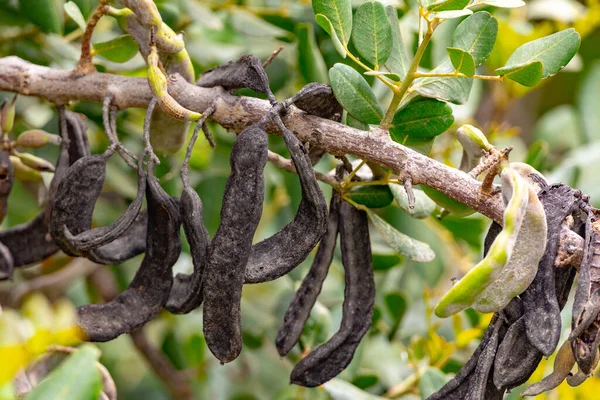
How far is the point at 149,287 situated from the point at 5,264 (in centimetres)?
23

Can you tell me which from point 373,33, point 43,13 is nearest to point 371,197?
point 373,33

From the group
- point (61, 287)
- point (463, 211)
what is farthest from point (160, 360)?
point (463, 211)

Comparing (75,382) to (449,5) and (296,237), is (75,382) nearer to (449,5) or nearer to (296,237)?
(296,237)

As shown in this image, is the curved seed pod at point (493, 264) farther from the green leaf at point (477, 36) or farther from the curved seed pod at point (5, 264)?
the curved seed pod at point (5, 264)

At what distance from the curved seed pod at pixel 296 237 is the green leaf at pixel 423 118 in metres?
0.14

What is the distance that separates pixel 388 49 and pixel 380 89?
414 millimetres

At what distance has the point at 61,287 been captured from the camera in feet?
4.96

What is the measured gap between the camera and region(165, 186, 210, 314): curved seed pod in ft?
2.18

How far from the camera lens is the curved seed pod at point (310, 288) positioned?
766mm

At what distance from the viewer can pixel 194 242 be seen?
67 centimetres

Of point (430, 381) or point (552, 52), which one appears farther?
point (430, 381)

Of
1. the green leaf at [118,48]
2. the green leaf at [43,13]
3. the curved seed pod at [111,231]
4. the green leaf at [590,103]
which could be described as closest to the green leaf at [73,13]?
the green leaf at [118,48]

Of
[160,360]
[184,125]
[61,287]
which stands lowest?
[160,360]

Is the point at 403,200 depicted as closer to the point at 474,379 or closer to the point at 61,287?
the point at 474,379
